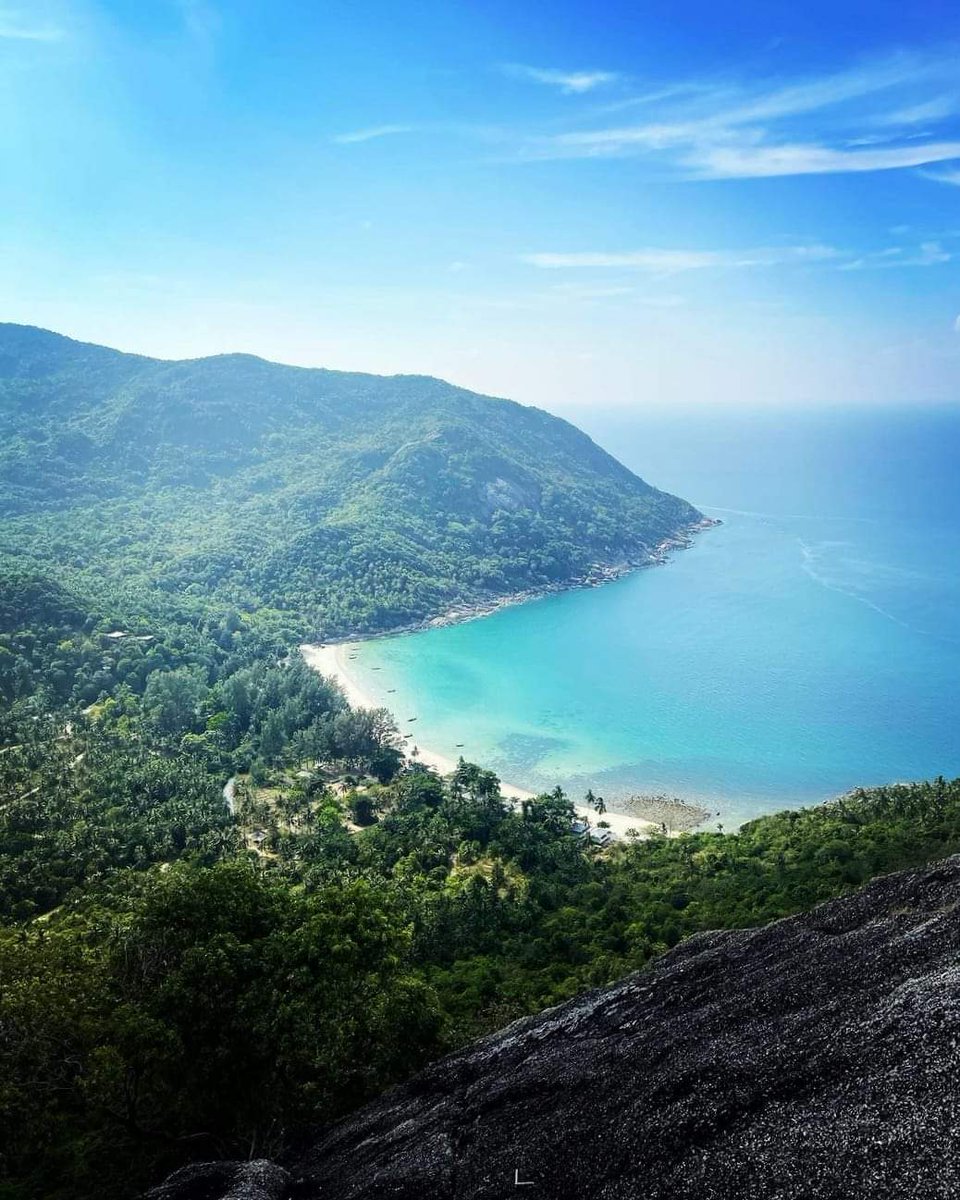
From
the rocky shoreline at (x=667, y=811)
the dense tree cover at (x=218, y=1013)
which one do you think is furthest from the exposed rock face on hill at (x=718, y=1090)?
the rocky shoreline at (x=667, y=811)

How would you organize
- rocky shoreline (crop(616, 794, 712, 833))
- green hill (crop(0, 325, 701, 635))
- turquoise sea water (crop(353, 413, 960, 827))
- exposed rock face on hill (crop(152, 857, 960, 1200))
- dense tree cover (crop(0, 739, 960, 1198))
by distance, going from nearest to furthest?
exposed rock face on hill (crop(152, 857, 960, 1200)), dense tree cover (crop(0, 739, 960, 1198)), rocky shoreline (crop(616, 794, 712, 833)), turquoise sea water (crop(353, 413, 960, 827)), green hill (crop(0, 325, 701, 635))

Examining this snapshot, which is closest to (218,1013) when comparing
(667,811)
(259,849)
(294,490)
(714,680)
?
(259,849)

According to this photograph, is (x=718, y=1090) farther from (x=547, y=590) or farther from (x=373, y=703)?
(x=547, y=590)

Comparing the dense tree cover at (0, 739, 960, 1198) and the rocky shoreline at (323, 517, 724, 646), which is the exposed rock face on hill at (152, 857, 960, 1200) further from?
the rocky shoreline at (323, 517, 724, 646)

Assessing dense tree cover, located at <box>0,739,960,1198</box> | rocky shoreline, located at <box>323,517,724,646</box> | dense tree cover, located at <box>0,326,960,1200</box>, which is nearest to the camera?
dense tree cover, located at <box>0,739,960,1198</box>

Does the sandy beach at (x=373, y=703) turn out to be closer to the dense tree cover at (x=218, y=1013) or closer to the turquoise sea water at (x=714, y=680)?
the turquoise sea water at (x=714, y=680)

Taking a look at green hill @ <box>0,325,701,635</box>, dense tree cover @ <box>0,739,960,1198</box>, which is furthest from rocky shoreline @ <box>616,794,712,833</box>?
green hill @ <box>0,325,701,635</box>
